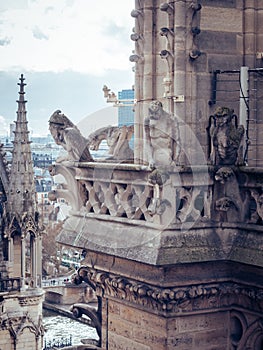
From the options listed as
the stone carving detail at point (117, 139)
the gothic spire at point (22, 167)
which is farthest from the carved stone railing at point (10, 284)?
the stone carving detail at point (117, 139)

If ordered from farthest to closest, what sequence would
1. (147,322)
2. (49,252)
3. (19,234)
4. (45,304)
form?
(49,252)
(45,304)
(19,234)
(147,322)

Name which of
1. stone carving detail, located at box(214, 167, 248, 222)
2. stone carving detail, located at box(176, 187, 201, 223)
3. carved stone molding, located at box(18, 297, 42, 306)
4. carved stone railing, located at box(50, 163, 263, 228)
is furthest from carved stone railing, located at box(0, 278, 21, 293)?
stone carving detail, located at box(176, 187, 201, 223)

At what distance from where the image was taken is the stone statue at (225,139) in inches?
396

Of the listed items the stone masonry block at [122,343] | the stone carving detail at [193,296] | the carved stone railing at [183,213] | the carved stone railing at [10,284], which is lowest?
the carved stone railing at [10,284]

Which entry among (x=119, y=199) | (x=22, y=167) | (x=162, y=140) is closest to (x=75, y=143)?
(x=119, y=199)

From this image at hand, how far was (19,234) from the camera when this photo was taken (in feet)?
161

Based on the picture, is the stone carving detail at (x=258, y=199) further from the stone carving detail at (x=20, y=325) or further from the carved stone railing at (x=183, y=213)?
the stone carving detail at (x=20, y=325)

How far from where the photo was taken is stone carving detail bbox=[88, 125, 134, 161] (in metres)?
11.8

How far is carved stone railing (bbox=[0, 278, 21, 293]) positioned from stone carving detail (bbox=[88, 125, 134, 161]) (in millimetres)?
38081

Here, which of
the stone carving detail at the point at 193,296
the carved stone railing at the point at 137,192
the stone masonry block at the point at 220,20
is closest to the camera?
the carved stone railing at the point at 137,192

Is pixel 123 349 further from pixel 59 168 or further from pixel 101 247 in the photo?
pixel 59 168

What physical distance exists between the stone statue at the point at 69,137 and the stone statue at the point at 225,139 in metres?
1.45

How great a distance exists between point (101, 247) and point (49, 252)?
100 m

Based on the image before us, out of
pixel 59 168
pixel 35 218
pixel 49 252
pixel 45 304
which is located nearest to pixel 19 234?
pixel 35 218
